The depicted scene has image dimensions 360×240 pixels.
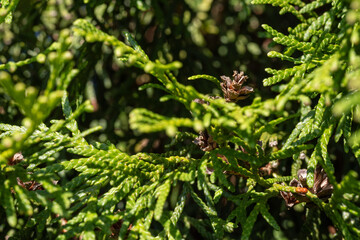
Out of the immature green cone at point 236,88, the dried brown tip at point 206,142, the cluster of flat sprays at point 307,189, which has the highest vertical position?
the immature green cone at point 236,88

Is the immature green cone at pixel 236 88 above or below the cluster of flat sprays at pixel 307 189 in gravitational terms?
above

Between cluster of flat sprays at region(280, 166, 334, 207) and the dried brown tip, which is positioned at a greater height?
the dried brown tip

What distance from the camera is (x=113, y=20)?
1.91 meters

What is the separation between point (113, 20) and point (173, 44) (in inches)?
13.0

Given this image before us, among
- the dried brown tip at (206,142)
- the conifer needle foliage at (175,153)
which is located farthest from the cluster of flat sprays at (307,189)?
the dried brown tip at (206,142)

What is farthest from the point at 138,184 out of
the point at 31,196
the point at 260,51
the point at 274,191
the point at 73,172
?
the point at 260,51

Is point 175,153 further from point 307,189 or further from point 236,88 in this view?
point 307,189

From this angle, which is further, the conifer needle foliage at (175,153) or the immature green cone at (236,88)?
the immature green cone at (236,88)

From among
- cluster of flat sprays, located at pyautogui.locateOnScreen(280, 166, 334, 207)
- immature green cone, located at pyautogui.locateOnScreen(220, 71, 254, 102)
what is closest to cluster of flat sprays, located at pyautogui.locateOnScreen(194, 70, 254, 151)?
immature green cone, located at pyautogui.locateOnScreen(220, 71, 254, 102)

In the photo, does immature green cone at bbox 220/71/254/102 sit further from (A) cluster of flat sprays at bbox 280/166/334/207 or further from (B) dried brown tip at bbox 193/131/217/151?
(A) cluster of flat sprays at bbox 280/166/334/207

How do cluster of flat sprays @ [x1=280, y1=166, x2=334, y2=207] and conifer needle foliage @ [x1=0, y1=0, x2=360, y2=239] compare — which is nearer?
conifer needle foliage @ [x1=0, y1=0, x2=360, y2=239]

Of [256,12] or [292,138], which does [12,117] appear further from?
[256,12]

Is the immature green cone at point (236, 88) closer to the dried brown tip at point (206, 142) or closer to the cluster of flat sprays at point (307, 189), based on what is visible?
the dried brown tip at point (206, 142)

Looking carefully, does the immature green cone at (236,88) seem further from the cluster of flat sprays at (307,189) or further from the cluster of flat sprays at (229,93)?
the cluster of flat sprays at (307,189)
